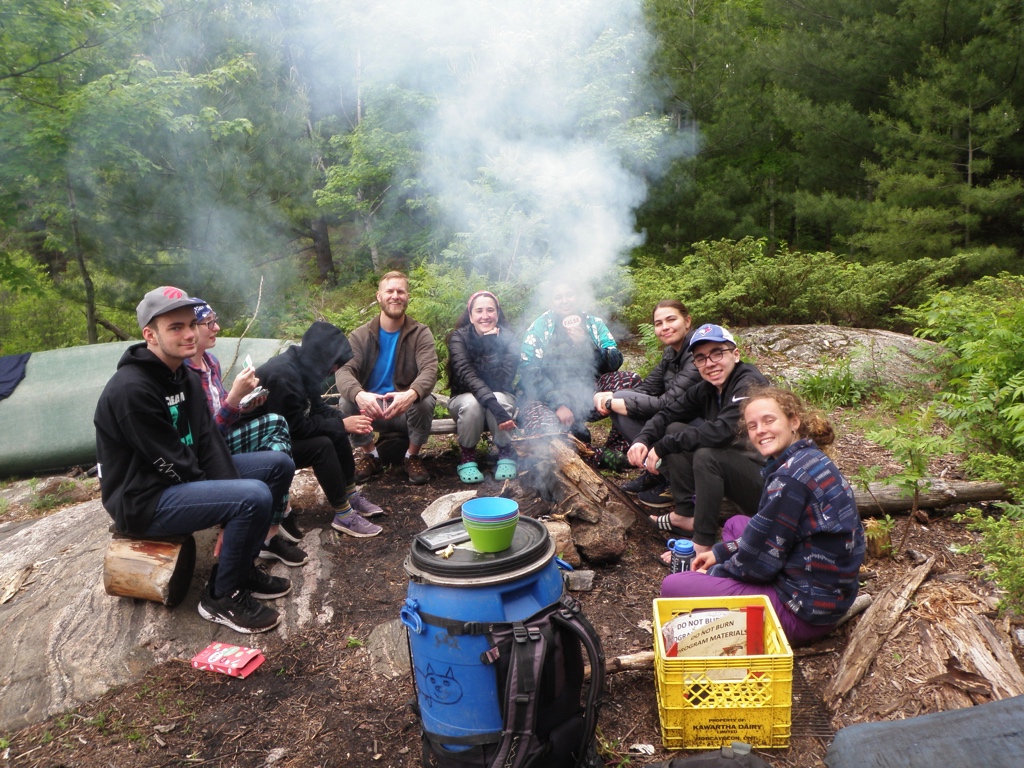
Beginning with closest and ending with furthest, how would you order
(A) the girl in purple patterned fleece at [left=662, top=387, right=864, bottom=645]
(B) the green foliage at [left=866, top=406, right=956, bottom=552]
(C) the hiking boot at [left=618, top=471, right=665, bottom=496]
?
(A) the girl in purple patterned fleece at [left=662, top=387, right=864, bottom=645], (B) the green foliage at [left=866, top=406, right=956, bottom=552], (C) the hiking boot at [left=618, top=471, right=665, bottom=496]

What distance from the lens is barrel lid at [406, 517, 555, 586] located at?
2053 millimetres

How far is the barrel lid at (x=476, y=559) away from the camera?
205cm

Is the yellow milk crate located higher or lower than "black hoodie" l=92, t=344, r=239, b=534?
lower

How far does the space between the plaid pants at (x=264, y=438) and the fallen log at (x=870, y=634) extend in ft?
9.68

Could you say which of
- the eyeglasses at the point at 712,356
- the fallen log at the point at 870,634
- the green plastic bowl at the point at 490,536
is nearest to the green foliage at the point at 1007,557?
Result: the fallen log at the point at 870,634

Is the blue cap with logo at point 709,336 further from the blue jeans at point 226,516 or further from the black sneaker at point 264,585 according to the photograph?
the black sneaker at point 264,585

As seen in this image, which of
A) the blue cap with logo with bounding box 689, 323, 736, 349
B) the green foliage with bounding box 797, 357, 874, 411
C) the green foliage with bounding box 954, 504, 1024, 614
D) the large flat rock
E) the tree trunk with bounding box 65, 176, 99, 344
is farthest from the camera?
the tree trunk with bounding box 65, 176, 99, 344

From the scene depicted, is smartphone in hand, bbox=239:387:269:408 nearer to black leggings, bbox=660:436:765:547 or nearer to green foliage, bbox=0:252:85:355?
black leggings, bbox=660:436:765:547

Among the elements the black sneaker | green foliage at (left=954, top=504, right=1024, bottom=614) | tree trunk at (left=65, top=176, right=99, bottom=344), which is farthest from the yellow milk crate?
tree trunk at (left=65, top=176, right=99, bottom=344)

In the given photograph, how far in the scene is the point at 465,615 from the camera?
2033mm

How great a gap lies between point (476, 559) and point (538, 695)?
1.54 feet

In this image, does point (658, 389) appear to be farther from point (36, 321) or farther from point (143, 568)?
point (36, 321)

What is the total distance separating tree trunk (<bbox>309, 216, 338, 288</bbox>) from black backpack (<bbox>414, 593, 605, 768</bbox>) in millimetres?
12237

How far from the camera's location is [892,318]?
743 centimetres
